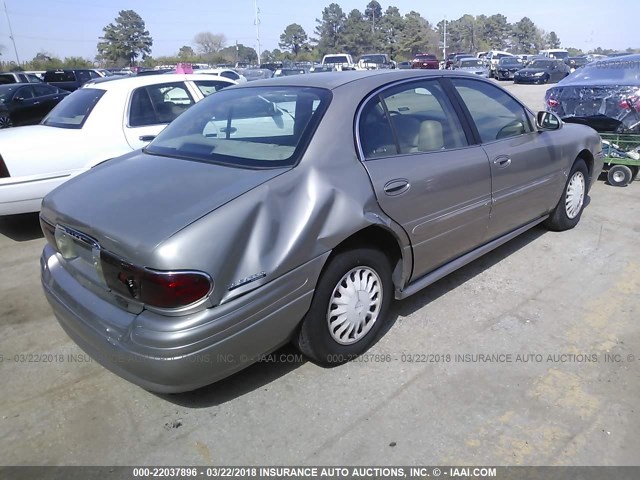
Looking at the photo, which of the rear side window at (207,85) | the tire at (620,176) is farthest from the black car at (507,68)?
the rear side window at (207,85)

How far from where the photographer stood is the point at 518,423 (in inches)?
99.0

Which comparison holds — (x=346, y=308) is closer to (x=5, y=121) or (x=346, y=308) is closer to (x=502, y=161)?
(x=502, y=161)

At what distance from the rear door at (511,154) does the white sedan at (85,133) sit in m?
3.54

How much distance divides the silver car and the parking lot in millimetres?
304

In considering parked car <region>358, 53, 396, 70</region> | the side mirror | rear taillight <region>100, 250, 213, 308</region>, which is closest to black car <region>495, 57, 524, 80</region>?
parked car <region>358, 53, 396, 70</region>

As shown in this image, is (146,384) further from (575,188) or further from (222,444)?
(575,188)

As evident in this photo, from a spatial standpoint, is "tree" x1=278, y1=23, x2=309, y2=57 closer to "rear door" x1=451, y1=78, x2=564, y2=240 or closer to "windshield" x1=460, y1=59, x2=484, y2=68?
"windshield" x1=460, y1=59, x2=484, y2=68

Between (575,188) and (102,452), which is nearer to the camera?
(102,452)

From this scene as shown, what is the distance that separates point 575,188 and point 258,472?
4159 mm

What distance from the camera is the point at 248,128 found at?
3188mm

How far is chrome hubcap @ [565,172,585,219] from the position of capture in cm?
489

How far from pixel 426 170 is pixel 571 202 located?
8.41 ft

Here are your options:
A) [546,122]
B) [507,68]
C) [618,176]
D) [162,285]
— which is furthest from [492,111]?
[507,68]

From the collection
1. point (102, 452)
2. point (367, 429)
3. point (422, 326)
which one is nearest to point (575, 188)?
point (422, 326)
